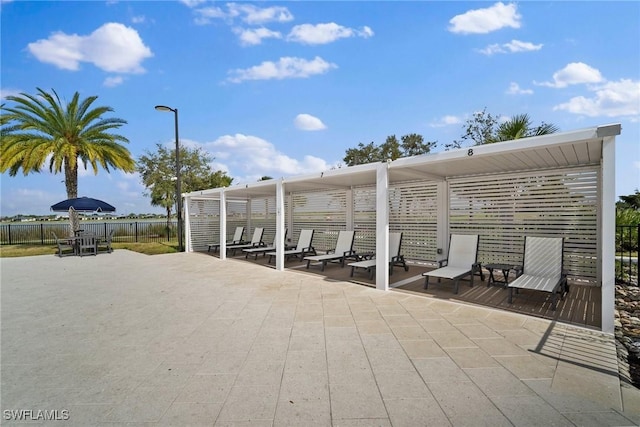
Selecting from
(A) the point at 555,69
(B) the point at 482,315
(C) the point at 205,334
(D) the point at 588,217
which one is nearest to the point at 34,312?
(C) the point at 205,334

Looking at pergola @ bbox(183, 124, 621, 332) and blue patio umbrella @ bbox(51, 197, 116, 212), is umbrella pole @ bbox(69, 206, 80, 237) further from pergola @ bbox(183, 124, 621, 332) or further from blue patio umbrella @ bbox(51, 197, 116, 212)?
pergola @ bbox(183, 124, 621, 332)

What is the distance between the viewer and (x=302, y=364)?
131 inches

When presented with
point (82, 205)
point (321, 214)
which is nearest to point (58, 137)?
point (82, 205)

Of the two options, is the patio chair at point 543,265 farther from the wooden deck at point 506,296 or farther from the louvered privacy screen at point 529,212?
the louvered privacy screen at point 529,212

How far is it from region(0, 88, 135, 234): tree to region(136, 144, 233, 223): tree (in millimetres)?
3852

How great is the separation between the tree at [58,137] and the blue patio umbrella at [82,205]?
9.23ft

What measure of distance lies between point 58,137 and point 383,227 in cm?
1774

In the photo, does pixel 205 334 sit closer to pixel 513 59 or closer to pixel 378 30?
pixel 378 30

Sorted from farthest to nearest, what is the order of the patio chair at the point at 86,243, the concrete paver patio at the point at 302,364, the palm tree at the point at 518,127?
the patio chair at the point at 86,243 → the palm tree at the point at 518,127 → the concrete paver patio at the point at 302,364

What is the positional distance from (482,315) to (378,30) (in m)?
8.24

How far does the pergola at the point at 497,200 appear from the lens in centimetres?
460

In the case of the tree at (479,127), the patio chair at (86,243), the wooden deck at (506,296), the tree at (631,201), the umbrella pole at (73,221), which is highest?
the tree at (479,127)

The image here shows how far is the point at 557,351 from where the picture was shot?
3586 mm

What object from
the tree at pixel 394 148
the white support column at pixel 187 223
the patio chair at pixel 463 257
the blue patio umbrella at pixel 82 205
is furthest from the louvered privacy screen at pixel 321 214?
the tree at pixel 394 148
